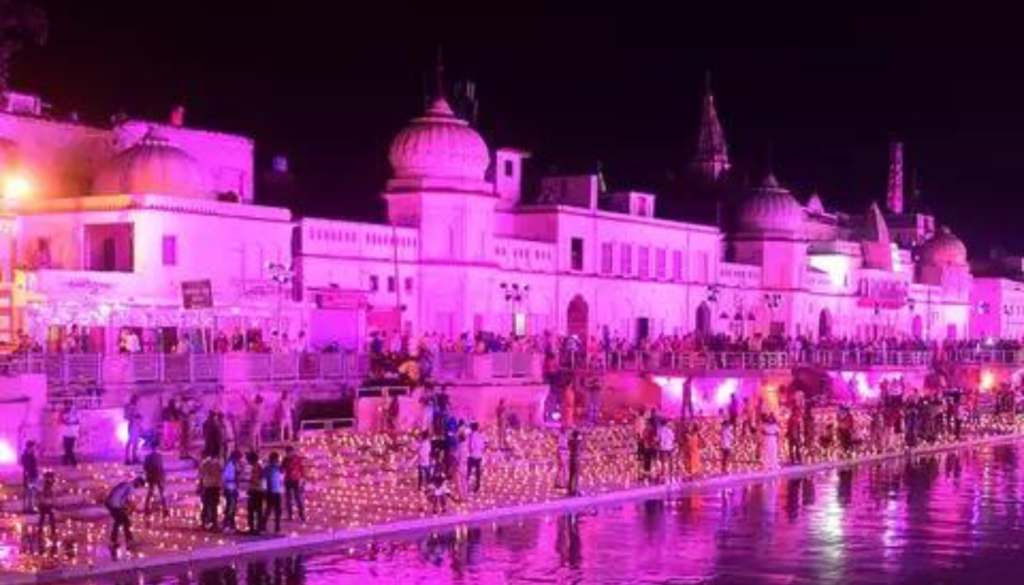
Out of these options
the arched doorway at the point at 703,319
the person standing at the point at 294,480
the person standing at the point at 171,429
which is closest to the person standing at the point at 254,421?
the person standing at the point at 171,429

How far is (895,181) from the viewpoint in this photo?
120 m

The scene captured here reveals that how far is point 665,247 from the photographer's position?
206ft

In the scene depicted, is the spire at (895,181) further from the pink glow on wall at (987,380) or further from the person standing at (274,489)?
the person standing at (274,489)

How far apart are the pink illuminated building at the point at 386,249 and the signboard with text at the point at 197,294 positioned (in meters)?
1.23

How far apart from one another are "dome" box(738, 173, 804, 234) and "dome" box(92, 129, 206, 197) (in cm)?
3543

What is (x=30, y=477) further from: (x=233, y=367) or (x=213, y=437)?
(x=233, y=367)

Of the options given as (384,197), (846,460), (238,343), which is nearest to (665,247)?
(384,197)

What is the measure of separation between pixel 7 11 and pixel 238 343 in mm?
14398

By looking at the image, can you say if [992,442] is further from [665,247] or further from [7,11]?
[7,11]

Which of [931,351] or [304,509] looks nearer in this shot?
[304,509]

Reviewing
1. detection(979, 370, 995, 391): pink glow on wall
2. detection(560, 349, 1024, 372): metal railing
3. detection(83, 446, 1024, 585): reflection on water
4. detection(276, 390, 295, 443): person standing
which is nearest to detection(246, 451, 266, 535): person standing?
detection(83, 446, 1024, 585): reflection on water

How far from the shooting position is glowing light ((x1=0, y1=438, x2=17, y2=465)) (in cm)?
2803

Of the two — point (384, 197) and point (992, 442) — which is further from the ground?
point (384, 197)

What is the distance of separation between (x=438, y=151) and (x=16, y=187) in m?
14.2
